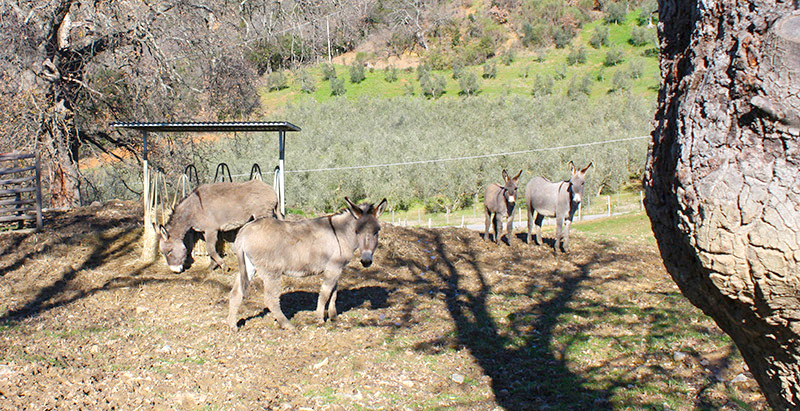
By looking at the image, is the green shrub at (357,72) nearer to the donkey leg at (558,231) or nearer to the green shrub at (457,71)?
the green shrub at (457,71)

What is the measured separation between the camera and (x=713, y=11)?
2262 millimetres

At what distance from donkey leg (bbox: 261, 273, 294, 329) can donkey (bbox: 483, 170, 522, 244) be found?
23.8ft

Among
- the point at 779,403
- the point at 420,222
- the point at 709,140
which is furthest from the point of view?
the point at 420,222

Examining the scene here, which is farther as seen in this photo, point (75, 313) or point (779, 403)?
point (75, 313)

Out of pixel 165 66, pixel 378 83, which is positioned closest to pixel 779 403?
pixel 165 66

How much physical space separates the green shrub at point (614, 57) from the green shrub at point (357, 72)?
78.6 ft

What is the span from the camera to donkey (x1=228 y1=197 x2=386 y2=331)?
7.61 meters

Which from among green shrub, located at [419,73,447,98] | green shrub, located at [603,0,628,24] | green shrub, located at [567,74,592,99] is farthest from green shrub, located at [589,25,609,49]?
green shrub, located at [419,73,447,98]

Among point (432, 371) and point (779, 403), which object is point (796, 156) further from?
point (432, 371)

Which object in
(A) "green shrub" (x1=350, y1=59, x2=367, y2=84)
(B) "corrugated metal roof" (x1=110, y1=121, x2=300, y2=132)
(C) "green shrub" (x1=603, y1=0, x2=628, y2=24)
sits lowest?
(B) "corrugated metal roof" (x1=110, y1=121, x2=300, y2=132)

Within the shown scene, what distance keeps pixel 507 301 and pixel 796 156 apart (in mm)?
7847

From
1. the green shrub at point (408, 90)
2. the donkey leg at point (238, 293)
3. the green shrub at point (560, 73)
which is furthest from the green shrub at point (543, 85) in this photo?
the donkey leg at point (238, 293)

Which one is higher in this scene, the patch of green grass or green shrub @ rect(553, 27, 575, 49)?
green shrub @ rect(553, 27, 575, 49)

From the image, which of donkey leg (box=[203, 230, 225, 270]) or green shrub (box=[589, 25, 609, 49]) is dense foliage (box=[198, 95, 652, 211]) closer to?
donkey leg (box=[203, 230, 225, 270])
